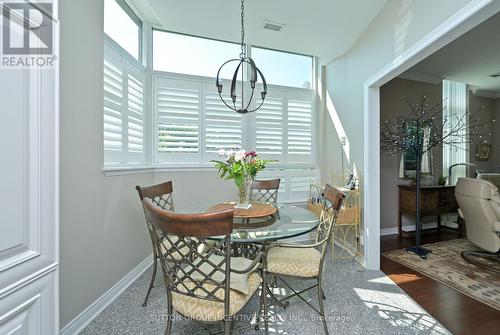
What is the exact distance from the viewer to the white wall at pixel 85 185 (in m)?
1.66

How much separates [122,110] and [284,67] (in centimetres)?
257

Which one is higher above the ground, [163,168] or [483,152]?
[483,152]

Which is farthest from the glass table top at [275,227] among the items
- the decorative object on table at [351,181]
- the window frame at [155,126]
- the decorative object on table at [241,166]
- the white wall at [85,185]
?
the window frame at [155,126]

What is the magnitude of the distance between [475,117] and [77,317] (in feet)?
25.2

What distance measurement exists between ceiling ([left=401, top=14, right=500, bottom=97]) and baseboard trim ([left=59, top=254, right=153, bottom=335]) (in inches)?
197

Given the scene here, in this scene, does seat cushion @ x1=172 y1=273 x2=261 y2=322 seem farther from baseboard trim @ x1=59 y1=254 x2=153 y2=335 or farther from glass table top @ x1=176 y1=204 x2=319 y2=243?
baseboard trim @ x1=59 y1=254 x2=153 y2=335

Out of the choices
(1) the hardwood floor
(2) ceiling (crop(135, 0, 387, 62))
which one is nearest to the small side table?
(1) the hardwood floor

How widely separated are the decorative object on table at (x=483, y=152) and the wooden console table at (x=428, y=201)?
202cm

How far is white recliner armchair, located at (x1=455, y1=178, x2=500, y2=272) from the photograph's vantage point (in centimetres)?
277

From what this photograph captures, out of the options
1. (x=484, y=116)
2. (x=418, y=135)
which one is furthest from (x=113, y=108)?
(x=484, y=116)

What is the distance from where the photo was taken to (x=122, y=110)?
248 cm

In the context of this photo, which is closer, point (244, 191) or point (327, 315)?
point (327, 315)

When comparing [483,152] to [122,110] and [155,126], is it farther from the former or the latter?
[122,110]

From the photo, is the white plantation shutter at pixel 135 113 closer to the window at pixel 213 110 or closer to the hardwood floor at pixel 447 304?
the window at pixel 213 110
